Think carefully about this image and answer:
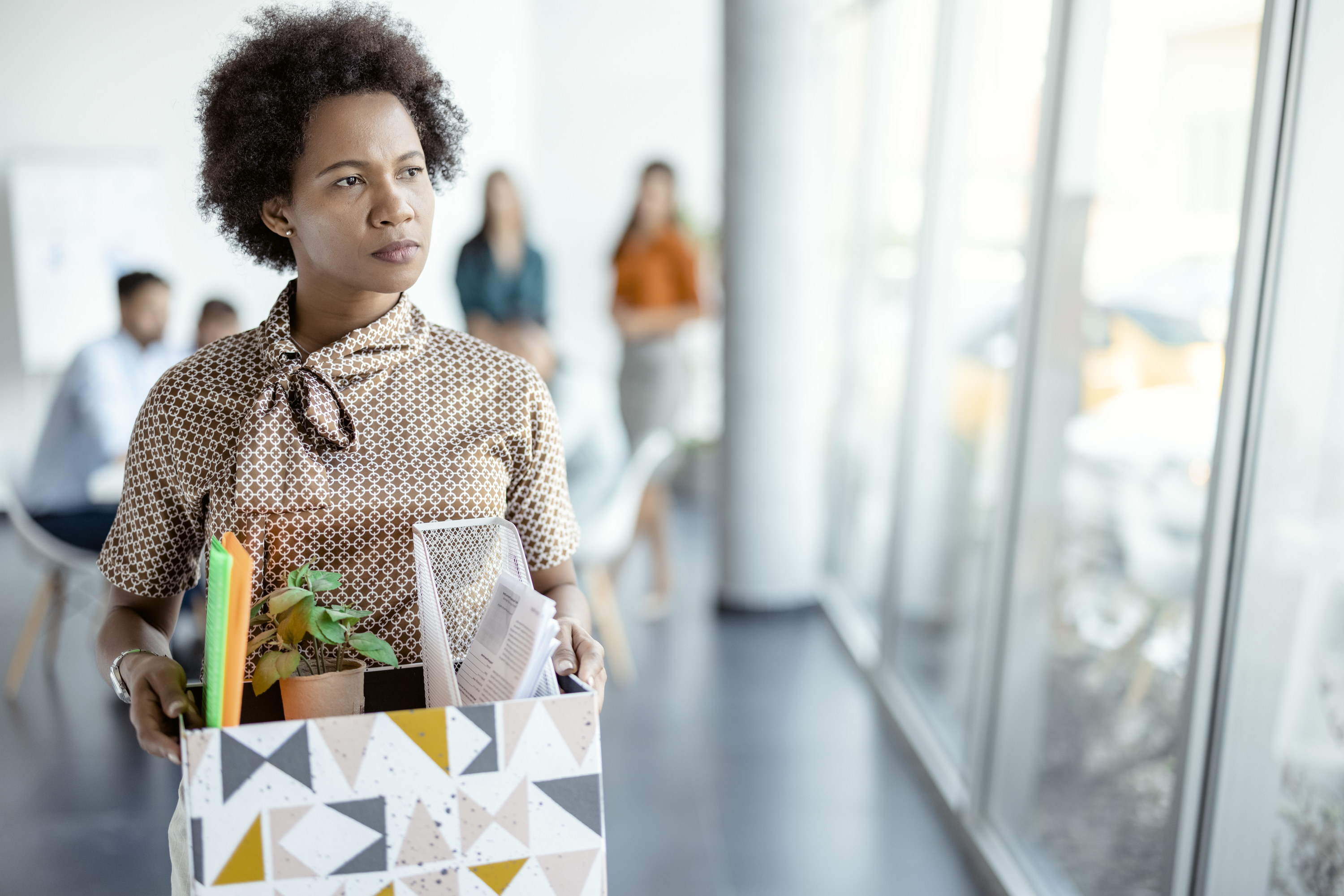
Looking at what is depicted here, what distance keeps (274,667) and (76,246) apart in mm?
5026

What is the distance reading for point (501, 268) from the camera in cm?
487

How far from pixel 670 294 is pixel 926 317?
1754 millimetres

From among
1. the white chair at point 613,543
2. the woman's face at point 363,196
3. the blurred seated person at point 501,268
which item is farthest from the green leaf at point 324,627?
the blurred seated person at point 501,268

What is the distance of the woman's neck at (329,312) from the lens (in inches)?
48.9

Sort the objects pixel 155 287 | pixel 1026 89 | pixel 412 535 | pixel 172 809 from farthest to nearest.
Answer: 1. pixel 155 287
2. pixel 172 809
3. pixel 1026 89
4. pixel 412 535

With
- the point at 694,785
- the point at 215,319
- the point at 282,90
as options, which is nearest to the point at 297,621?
the point at 282,90

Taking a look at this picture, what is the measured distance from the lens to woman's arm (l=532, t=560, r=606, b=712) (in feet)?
3.68

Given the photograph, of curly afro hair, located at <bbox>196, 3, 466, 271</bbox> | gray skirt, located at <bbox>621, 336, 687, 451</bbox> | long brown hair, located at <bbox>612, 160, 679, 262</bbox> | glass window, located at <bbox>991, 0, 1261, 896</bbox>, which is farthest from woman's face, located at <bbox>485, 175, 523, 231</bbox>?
curly afro hair, located at <bbox>196, 3, 466, 271</bbox>

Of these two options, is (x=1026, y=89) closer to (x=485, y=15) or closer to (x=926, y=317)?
(x=926, y=317)

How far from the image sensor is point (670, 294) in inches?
208

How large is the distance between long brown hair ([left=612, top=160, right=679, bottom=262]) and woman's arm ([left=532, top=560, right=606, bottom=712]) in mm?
4084

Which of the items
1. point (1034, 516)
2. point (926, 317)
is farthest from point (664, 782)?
point (926, 317)

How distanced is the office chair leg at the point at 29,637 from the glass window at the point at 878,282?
115 inches

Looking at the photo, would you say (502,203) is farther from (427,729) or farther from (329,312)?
(427,729)
